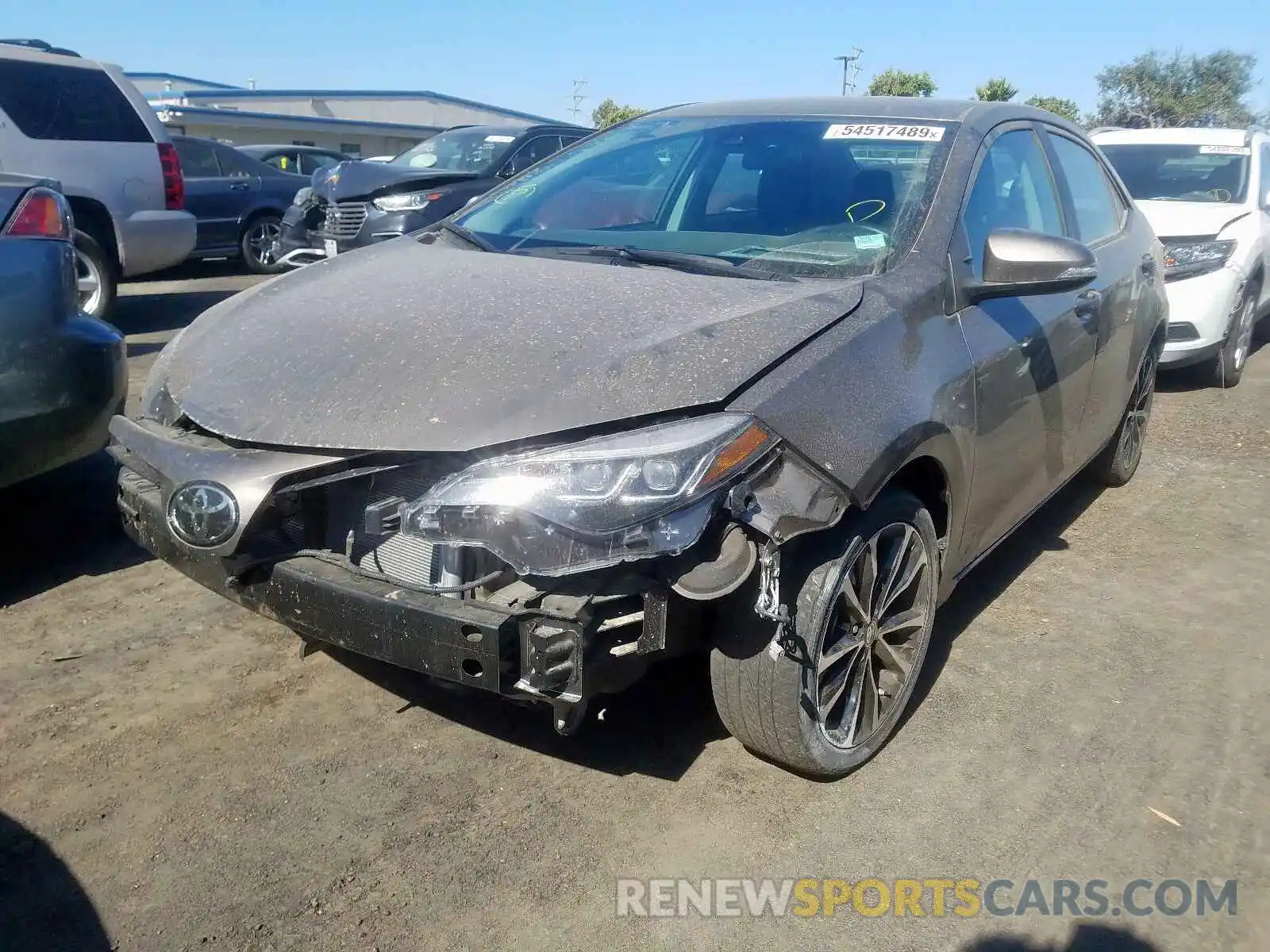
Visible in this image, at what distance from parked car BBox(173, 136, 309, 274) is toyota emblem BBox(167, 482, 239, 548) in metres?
10.1

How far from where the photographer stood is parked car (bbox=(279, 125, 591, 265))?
29.4ft

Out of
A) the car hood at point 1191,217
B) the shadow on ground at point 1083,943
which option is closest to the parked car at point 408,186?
the car hood at point 1191,217

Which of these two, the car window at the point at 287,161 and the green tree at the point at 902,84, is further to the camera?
the green tree at the point at 902,84

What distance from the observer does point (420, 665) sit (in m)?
2.37

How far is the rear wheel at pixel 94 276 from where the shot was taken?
8.00 meters

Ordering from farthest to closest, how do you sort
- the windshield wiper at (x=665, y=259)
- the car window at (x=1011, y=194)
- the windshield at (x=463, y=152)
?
the windshield at (x=463, y=152), the car window at (x=1011, y=194), the windshield wiper at (x=665, y=259)

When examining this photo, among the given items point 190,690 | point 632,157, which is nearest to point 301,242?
point 632,157

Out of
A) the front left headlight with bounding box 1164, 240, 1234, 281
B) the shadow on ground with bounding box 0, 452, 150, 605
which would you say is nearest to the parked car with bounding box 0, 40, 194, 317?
the shadow on ground with bounding box 0, 452, 150, 605

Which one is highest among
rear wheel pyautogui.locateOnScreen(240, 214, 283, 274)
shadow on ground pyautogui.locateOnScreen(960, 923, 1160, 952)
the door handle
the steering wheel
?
the steering wheel

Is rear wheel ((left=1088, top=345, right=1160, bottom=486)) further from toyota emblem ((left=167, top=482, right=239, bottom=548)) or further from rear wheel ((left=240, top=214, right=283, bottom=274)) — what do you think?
rear wheel ((left=240, top=214, right=283, bottom=274))

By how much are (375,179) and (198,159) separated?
14.0 feet

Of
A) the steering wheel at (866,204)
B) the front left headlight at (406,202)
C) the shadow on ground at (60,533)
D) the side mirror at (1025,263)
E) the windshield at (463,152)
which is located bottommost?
the shadow on ground at (60,533)

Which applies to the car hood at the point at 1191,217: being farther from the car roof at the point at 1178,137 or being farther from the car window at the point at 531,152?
the car window at the point at 531,152

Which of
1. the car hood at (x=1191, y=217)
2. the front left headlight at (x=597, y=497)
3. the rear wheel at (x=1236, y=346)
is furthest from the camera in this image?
the rear wheel at (x=1236, y=346)
